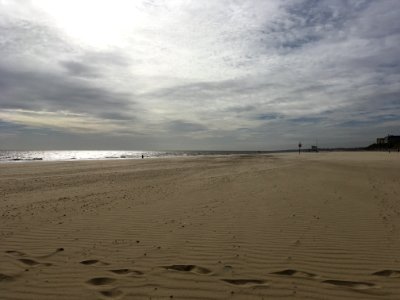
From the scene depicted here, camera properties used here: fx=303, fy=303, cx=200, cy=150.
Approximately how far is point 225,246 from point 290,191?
7390 millimetres

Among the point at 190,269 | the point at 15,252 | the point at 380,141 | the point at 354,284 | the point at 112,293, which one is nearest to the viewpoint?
the point at 112,293

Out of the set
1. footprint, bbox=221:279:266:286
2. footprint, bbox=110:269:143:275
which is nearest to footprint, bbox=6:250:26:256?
footprint, bbox=110:269:143:275

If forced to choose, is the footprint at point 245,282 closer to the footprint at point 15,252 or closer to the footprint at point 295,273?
the footprint at point 295,273

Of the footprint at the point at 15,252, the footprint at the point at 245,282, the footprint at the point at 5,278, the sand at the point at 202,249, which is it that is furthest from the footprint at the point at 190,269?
the footprint at the point at 15,252

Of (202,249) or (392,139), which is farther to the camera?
(392,139)

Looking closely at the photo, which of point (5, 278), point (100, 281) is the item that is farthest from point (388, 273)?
point (5, 278)

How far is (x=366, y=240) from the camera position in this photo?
6.39 metres

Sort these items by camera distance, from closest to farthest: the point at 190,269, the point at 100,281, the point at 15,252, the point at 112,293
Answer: the point at 112,293
the point at 100,281
the point at 190,269
the point at 15,252

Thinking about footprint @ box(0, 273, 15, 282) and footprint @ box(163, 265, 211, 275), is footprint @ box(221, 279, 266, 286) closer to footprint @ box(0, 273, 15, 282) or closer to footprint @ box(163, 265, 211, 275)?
footprint @ box(163, 265, 211, 275)

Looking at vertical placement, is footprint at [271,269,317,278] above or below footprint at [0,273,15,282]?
below

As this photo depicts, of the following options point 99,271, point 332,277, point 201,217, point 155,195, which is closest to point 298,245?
point 332,277

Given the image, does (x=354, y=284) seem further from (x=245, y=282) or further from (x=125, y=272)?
(x=125, y=272)

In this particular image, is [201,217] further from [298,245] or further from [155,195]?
[155,195]

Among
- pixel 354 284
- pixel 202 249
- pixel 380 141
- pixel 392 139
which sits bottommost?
pixel 354 284
